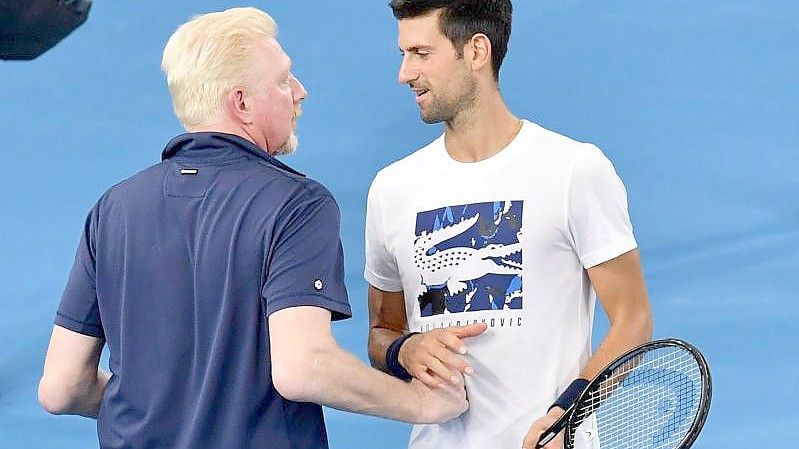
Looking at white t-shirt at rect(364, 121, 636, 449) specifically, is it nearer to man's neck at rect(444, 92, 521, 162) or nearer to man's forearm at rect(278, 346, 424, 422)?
man's neck at rect(444, 92, 521, 162)

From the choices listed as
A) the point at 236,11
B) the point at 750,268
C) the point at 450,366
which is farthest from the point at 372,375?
the point at 750,268

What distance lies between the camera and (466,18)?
9.09ft

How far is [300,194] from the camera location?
2135 mm

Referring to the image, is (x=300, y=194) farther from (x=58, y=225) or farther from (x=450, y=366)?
(x=58, y=225)

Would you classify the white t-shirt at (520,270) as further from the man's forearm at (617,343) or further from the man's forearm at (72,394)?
the man's forearm at (72,394)

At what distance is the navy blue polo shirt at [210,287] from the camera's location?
6.91 feet

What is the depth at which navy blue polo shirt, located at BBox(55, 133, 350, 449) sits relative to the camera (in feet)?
6.91

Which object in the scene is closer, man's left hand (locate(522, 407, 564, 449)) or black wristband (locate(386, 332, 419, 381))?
man's left hand (locate(522, 407, 564, 449))

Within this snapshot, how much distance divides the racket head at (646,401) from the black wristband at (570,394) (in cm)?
5

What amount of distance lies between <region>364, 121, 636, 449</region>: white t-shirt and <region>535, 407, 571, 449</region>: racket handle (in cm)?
20

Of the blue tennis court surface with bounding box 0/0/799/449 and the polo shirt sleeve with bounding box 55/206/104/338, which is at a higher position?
the polo shirt sleeve with bounding box 55/206/104/338

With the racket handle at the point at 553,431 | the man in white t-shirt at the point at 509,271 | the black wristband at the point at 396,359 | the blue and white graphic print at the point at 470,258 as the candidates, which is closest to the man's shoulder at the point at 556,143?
the man in white t-shirt at the point at 509,271

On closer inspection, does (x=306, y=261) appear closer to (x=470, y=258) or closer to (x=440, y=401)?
(x=440, y=401)

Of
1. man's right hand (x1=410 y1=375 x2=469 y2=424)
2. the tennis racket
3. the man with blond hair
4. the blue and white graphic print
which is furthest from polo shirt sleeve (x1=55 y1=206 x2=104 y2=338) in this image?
the tennis racket
